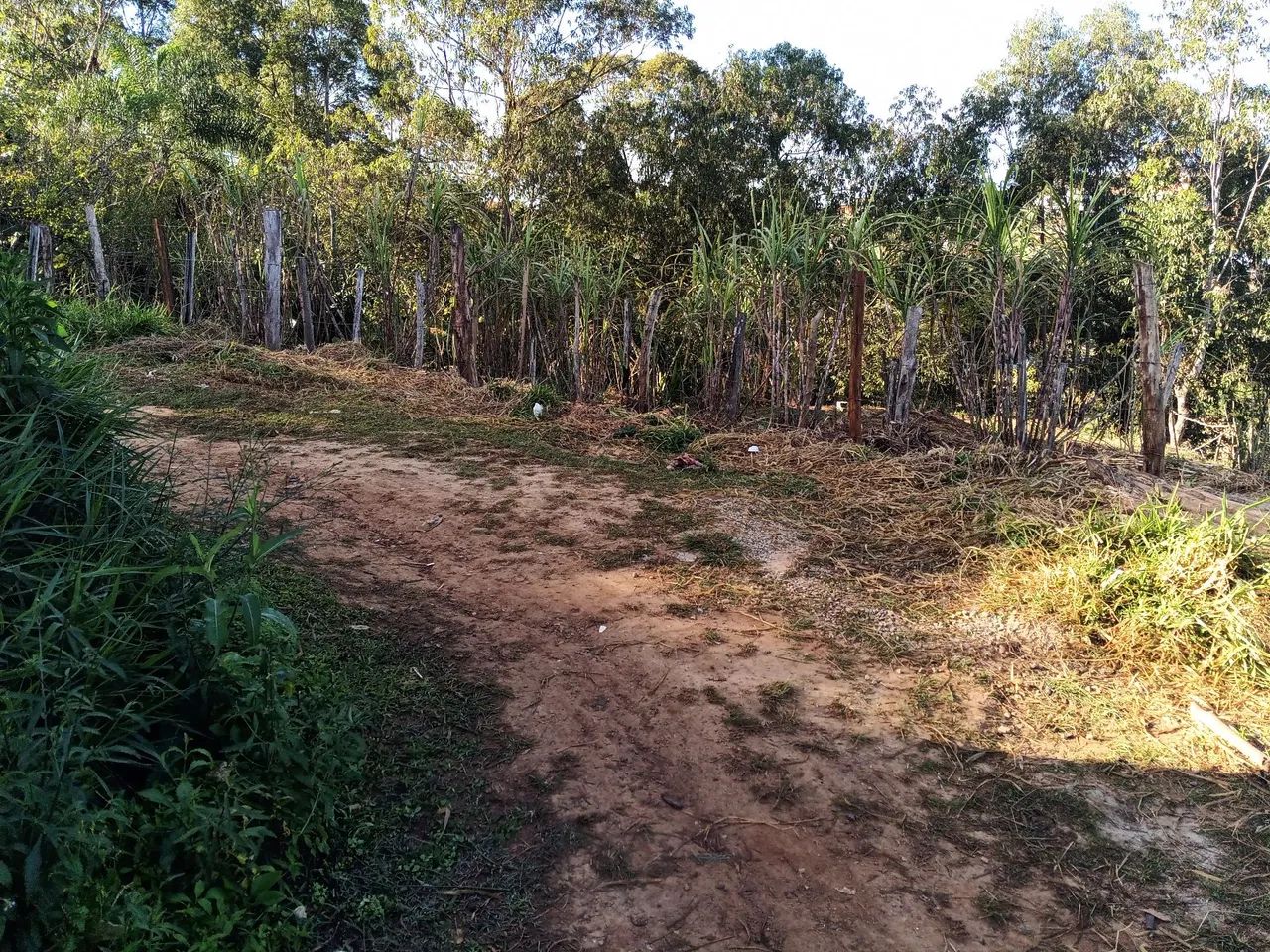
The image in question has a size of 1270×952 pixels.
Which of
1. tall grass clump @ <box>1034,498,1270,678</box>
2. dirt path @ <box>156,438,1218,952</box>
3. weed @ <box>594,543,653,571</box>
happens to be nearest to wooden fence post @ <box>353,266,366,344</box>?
dirt path @ <box>156,438,1218,952</box>

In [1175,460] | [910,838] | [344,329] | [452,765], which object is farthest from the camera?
[344,329]

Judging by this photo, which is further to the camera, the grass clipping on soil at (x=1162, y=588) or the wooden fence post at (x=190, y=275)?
the wooden fence post at (x=190, y=275)

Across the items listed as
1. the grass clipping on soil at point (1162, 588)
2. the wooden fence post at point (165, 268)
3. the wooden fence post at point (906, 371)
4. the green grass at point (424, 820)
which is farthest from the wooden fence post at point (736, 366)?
the wooden fence post at point (165, 268)

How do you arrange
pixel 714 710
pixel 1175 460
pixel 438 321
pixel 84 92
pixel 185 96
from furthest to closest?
pixel 185 96 < pixel 84 92 < pixel 438 321 < pixel 1175 460 < pixel 714 710

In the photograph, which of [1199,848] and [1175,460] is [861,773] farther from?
[1175,460]

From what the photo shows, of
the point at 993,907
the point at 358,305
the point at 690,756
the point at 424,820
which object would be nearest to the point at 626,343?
the point at 358,305

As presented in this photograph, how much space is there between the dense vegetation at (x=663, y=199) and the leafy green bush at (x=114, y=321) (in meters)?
0.63

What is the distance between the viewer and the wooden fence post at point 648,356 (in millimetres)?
6605

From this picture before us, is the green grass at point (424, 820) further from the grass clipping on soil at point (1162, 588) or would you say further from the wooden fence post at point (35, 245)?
the wooden fence post at point (35, 245)

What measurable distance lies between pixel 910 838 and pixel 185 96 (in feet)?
48.9

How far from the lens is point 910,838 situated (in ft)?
6.81

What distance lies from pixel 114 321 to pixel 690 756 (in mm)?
7405

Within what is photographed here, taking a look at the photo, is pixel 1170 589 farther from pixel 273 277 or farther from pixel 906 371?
pixel 273 277

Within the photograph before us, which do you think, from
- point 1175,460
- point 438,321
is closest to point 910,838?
point 1175,460
